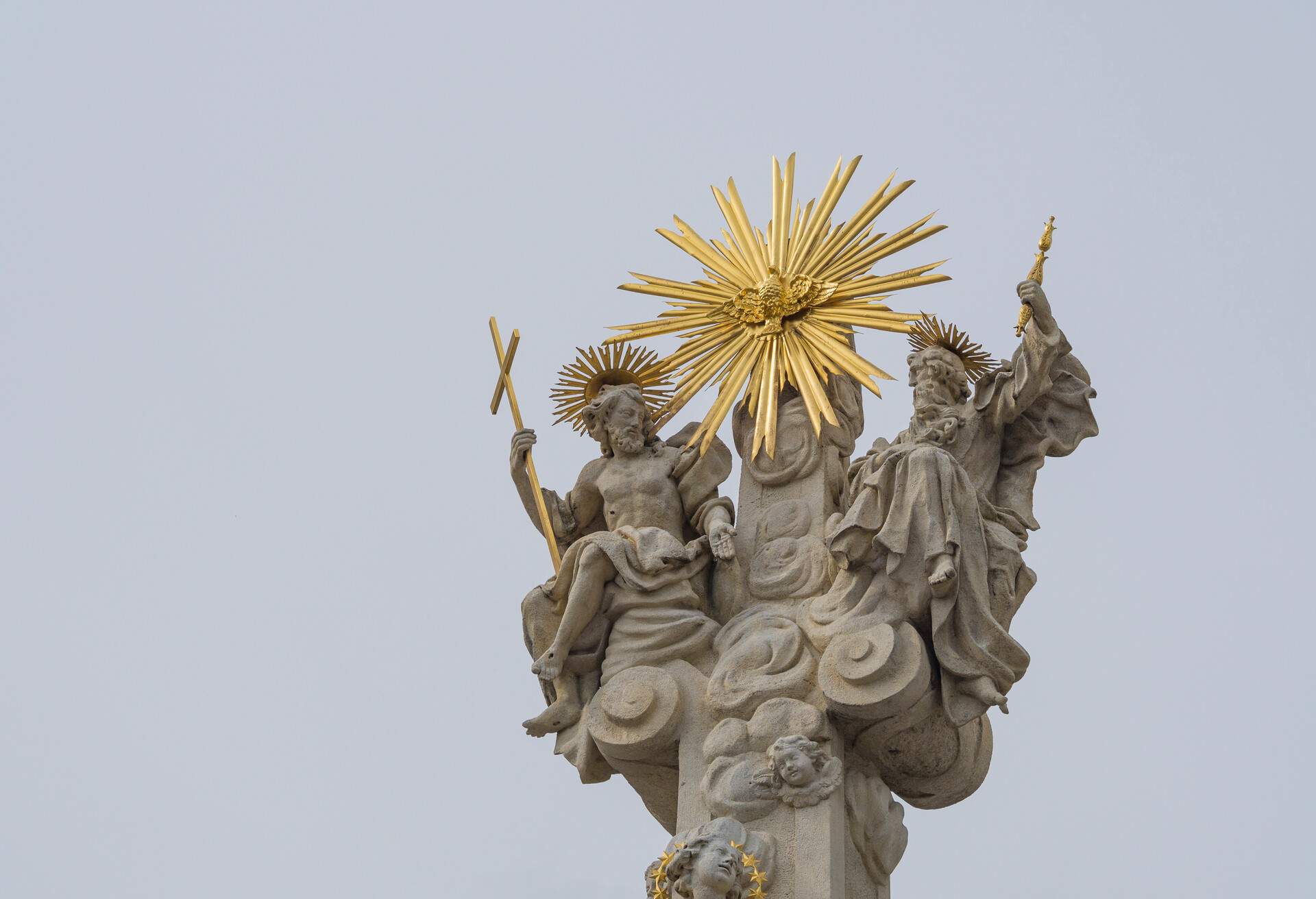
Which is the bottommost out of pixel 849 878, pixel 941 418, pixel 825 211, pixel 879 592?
pixel 849 878

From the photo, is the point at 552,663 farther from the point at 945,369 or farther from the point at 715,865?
the point at 945,369

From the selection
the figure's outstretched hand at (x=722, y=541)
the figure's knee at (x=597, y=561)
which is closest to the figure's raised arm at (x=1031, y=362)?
the figure's outstretched hand at (x=722, y=541)

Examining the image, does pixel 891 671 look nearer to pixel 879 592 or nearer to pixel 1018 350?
pixel 879 592

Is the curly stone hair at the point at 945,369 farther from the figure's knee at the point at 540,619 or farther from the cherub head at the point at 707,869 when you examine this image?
the cherub head at the point at 707,869

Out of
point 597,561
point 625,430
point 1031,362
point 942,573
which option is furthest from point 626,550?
point 1031,362

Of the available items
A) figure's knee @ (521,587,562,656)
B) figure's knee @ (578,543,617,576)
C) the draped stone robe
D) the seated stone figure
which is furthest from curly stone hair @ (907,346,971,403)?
the seated stone figure

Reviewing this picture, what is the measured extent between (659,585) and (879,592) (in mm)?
1116

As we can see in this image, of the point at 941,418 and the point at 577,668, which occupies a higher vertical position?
the point at 941,418

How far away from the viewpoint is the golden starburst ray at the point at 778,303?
15.0 meters

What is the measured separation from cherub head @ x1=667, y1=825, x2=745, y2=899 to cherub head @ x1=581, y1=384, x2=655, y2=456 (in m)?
2.34

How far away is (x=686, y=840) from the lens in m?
13.6

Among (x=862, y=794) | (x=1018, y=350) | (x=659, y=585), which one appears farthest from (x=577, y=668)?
(x=1018, y=350)

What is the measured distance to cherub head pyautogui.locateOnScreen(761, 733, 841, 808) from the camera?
541 inches

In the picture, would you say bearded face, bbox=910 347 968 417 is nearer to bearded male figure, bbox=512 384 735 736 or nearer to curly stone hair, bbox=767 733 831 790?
bearded male figure, bbox=512 384 735 736
